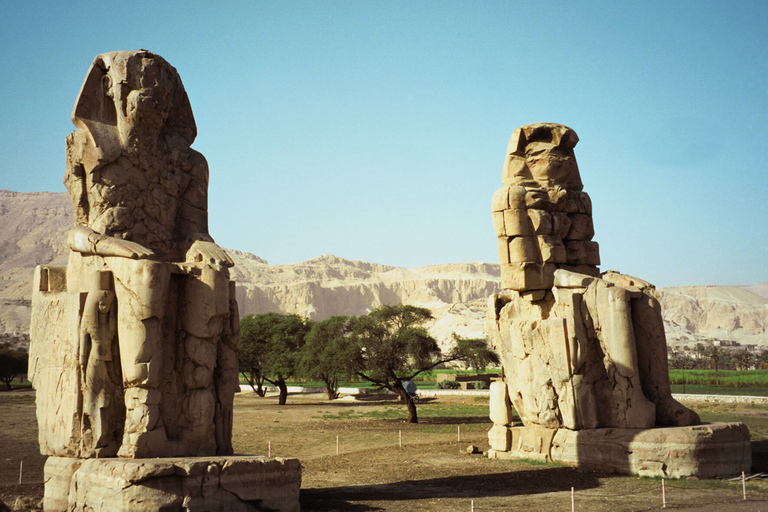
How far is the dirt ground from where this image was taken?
9.49 m

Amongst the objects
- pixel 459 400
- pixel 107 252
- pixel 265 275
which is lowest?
pixel 459 400

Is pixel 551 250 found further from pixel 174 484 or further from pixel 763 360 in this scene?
pixel 763 360

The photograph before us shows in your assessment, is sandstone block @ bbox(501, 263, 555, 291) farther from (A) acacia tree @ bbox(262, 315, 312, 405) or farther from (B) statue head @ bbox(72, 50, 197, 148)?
(A) acacia tree @ bbox(262, 315, 312, 405)

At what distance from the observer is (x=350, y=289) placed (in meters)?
142

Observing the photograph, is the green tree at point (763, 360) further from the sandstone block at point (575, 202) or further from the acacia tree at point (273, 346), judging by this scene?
the sandstone block at point (575, 202)

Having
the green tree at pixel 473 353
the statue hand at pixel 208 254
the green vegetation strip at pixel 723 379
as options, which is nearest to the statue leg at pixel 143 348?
the statue hand at pixel 208 254

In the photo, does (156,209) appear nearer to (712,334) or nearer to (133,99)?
(133,99)

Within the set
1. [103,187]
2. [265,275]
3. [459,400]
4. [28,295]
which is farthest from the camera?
[265,275]

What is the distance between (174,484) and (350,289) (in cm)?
13424

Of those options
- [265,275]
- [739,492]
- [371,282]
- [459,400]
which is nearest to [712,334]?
[371,282]

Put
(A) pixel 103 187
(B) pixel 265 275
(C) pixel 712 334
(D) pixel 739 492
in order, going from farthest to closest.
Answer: (B) pixel 265 275
(C) pixel 712 334
(D) pixel 739 492
(A) pixel 103 187

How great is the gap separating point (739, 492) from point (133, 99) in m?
9.58

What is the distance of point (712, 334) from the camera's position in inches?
4537

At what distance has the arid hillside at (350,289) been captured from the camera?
104312 mm
